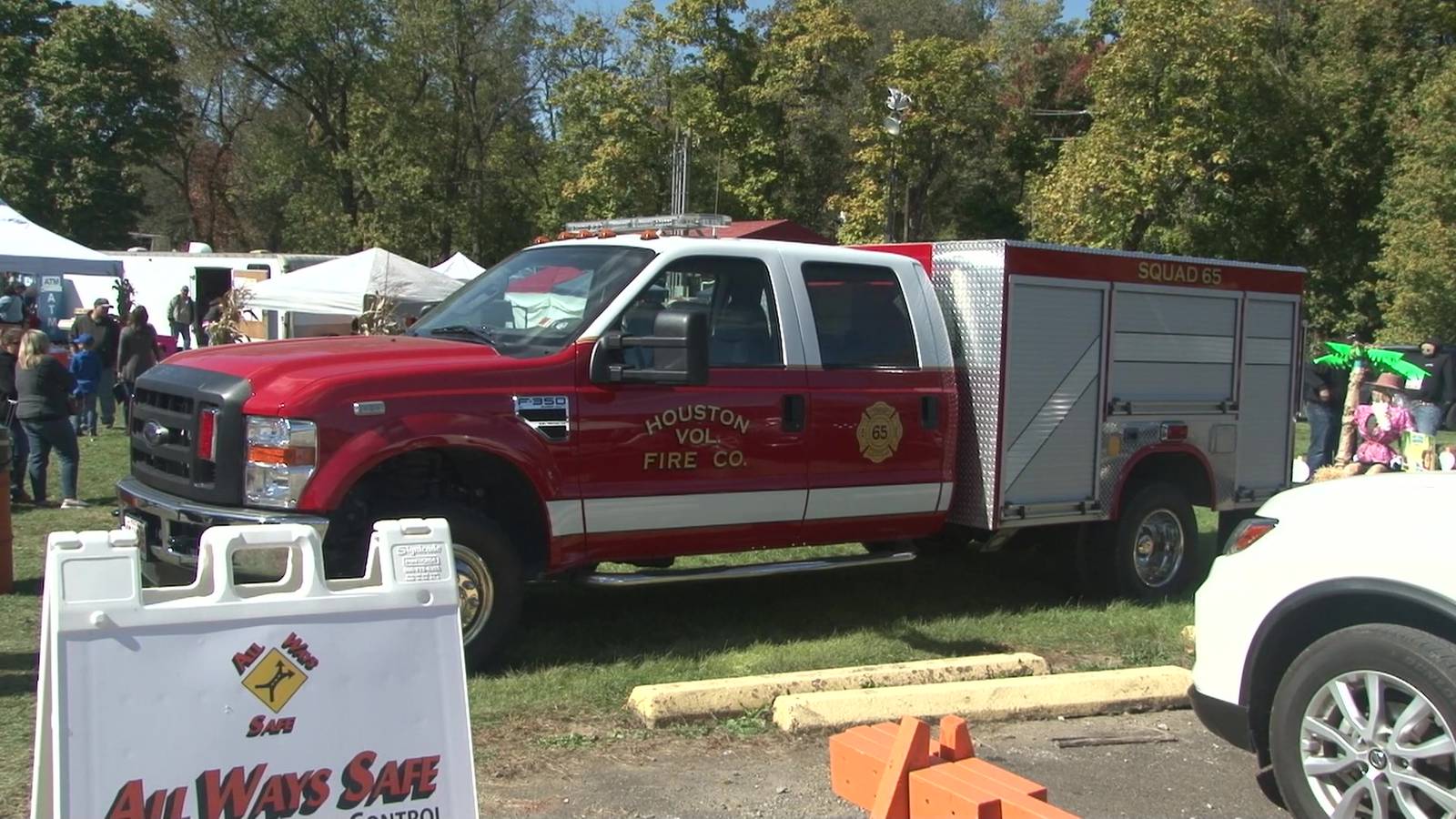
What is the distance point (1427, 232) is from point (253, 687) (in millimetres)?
30506

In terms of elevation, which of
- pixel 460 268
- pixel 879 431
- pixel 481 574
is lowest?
pixel 481 574

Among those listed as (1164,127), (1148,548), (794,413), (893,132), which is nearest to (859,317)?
(794,413)

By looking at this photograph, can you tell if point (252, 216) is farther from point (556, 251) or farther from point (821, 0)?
point (556, 251)

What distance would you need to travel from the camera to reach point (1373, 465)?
13.8m

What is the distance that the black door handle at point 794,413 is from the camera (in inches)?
260

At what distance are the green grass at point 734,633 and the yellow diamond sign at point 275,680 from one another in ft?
Result: 6.90

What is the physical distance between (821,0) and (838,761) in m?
32.3

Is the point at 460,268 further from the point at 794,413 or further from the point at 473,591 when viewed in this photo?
the point at 473,591

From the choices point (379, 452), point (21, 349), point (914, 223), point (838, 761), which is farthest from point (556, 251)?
point (914, 223)

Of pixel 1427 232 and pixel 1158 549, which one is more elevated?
pixel 1427 232

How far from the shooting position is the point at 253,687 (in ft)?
9.58

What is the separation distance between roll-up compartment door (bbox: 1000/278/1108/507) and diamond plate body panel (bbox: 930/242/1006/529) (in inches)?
3.3

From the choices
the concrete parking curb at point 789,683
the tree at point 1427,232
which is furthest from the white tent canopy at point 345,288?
the tree at point 1427,232

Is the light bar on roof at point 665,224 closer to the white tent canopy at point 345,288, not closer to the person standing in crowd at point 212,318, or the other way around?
the white tent canopy at point 345,288
